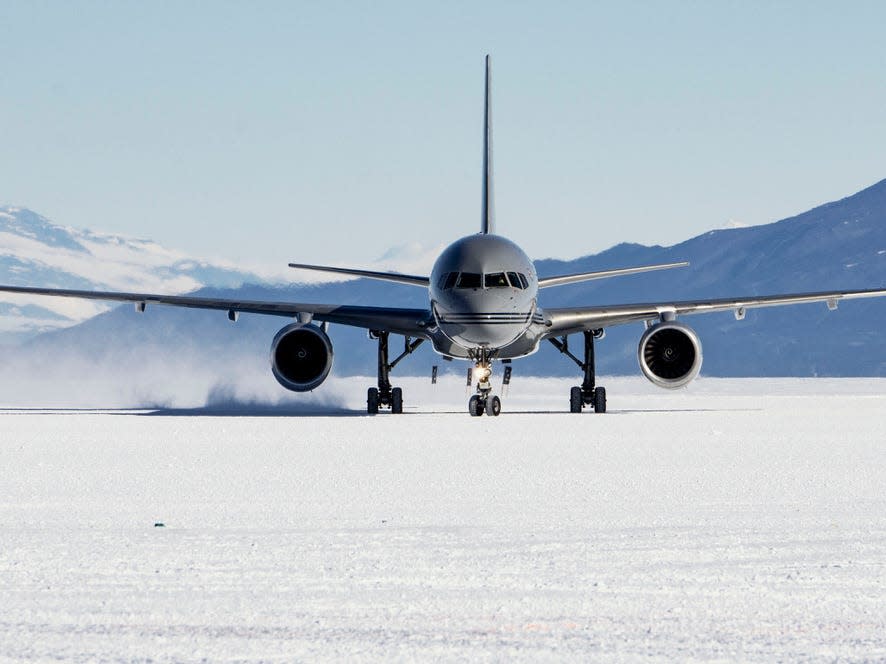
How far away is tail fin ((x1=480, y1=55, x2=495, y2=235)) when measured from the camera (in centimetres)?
3994

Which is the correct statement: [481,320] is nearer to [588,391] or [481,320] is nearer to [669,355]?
[669,355]

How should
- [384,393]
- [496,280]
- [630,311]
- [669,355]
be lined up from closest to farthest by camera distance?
[496,280] < [669,355] < [630,311] < [384,393]

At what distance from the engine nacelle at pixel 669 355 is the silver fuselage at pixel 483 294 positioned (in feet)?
11.3

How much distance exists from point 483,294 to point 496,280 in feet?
1.72

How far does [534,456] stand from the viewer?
19641mm

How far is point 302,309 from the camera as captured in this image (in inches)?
1377

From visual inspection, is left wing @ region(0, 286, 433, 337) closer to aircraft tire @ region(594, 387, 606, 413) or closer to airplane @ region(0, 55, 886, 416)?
airplane @ region(0, 55, 886, 416)

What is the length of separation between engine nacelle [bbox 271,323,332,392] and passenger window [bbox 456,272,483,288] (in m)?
4.44

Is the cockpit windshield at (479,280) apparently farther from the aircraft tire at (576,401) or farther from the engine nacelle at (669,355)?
the aircraft tire at (576,401)

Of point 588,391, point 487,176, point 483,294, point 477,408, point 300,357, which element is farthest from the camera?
point 487,176

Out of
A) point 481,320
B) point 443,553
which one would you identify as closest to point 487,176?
point 481,320

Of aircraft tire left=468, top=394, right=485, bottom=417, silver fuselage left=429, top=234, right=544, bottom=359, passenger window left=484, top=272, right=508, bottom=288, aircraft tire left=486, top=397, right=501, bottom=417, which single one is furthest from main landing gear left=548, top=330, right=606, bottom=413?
passenger window left=484, top=272, right=508, bottom=288

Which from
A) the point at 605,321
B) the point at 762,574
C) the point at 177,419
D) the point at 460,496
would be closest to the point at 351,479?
the point at 460,496

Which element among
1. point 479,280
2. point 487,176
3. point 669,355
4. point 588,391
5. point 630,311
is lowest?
point 588,391
